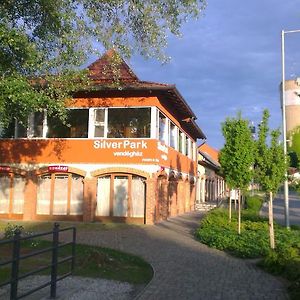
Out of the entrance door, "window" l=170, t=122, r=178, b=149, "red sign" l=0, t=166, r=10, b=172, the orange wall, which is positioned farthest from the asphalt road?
"red sign" l=0, t=166, r=10, b=172

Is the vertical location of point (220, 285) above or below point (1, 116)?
below

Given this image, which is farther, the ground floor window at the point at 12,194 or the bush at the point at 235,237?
the ground floor window at the point at 12,194

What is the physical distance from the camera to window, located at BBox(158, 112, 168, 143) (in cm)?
2459

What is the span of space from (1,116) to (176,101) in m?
11.8

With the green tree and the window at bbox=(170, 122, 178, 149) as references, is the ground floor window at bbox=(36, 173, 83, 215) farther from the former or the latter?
the green tree

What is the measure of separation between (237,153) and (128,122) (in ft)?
21.2

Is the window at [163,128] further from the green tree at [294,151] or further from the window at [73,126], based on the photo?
the green tree at [294,151]

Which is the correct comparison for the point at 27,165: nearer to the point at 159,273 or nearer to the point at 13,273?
the point at 159,273

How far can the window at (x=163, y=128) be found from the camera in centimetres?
2459

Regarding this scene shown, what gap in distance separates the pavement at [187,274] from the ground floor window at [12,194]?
23.0 ft

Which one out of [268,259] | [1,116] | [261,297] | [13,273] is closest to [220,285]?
[261,297]

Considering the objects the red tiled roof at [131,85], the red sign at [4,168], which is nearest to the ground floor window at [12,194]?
the red sign at [4,168]

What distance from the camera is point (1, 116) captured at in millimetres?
15266

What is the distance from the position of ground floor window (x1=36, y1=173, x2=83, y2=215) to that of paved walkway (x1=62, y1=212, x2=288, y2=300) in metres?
4.79
